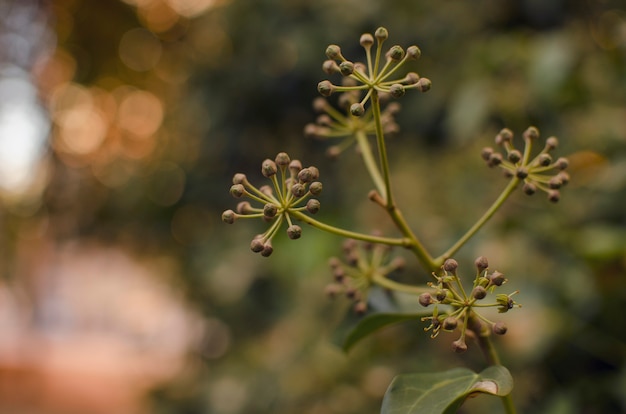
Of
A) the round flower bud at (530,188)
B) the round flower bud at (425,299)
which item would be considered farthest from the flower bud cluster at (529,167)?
the round flower bud at (425,299)

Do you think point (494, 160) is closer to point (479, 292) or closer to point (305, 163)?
point (479, 292)

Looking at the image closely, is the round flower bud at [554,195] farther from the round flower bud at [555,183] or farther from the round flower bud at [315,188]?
the round flower bud at [315,188]

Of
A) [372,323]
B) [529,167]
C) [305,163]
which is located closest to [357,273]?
[372,323]

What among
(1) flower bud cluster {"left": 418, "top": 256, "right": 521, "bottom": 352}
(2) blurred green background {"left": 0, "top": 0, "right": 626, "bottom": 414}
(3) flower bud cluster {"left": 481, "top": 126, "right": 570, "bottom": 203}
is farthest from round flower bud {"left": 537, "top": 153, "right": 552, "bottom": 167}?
(2) blurred green background {"left": 0, "top": 0, "right": 626, "bottom": 414}

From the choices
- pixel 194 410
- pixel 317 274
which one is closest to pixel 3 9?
pixel 194 410

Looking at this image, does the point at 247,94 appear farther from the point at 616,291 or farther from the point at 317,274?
the point at 616,291
